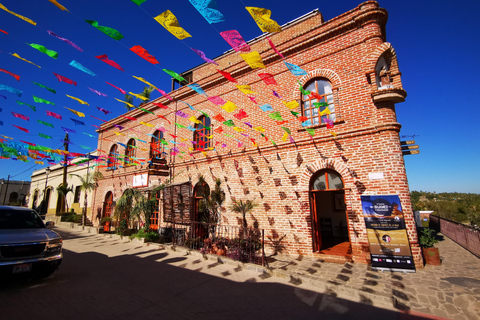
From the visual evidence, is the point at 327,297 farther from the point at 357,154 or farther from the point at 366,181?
the point at 357,154

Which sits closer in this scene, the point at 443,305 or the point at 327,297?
the point at 443,305

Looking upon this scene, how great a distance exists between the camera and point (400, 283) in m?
4.84

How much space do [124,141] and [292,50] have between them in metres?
12.7

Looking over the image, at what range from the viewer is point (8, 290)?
423 cm

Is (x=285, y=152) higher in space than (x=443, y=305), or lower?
higher

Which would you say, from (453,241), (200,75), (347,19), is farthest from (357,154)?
(200,75)

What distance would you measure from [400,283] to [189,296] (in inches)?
187

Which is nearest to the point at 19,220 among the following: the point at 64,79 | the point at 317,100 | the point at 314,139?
the point at 64,79

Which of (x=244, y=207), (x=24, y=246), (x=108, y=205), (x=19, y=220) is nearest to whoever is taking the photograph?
(x=24, y=246)

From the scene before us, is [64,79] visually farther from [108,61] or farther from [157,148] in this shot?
[157,148]

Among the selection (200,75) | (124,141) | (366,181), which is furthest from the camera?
(124,141)

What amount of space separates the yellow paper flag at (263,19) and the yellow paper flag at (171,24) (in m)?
1.28

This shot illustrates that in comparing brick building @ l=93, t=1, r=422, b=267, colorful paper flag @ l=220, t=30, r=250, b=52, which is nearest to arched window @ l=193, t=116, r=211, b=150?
brick building @ l=93, t=1, r=422, b=267

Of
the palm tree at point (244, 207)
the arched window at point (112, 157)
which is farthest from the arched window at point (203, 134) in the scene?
the arched window at point (112, 157)
